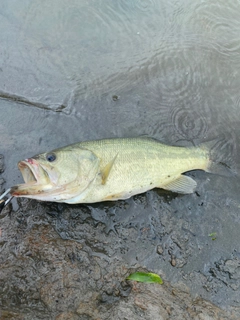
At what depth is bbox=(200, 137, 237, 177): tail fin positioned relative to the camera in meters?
4.28

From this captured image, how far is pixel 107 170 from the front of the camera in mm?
3666

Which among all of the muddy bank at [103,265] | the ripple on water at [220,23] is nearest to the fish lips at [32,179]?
the muddy bank at [103,265]

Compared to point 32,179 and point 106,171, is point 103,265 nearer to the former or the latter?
point 106,171

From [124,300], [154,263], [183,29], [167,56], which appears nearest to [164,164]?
[154,263]

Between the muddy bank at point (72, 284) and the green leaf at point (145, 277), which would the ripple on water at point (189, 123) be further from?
the green leaf at point (145, 277)

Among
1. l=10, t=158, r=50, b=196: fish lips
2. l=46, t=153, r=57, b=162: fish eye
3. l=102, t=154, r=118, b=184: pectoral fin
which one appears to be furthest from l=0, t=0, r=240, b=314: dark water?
l=46, t=153, r=57, b=162: fish eye

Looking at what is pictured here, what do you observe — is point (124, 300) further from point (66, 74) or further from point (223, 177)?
point (66, 74)

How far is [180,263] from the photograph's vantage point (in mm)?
3820

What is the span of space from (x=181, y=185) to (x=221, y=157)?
2.51ft

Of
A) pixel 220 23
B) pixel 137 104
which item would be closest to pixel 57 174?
pixel 137 104

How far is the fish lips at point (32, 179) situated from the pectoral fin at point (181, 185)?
159cm

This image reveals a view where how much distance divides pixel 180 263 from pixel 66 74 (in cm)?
324

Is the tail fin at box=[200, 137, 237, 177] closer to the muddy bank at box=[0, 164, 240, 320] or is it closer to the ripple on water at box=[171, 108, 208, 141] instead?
the ripple on water at box=[171, 108, 208, 141]

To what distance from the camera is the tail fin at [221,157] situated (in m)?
4.28
